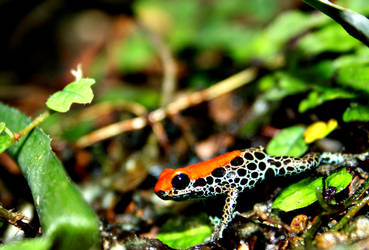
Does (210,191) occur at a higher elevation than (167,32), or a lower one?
lower

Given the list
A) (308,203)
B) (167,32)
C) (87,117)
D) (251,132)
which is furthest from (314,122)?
(167,32)

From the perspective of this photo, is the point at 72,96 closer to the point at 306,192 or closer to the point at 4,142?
the point at 4,142

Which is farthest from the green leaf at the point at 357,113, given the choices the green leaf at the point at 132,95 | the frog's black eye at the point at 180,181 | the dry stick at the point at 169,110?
the green leaf at the point at 132,95

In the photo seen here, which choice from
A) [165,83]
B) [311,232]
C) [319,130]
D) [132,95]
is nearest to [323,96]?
[319,130]

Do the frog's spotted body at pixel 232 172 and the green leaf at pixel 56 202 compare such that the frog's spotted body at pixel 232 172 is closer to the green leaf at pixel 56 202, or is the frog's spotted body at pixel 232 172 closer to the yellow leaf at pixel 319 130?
the yellow leaf at pixel 319 130

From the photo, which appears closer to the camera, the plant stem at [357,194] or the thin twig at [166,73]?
the plant stem at [357,194]

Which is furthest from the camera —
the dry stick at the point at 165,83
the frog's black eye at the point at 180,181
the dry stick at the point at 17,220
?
the dry stick at the point at 165,83

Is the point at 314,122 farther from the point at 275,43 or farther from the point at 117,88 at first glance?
the point at 117,88

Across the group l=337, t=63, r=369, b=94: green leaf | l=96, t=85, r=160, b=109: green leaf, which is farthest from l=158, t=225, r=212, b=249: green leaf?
l=96, t=85, r=160, b=109: green leaf
